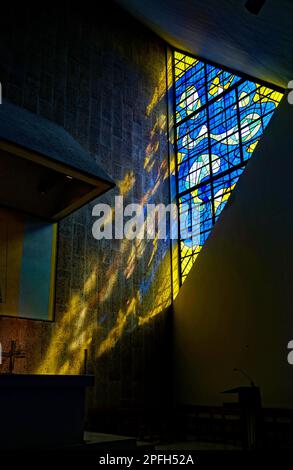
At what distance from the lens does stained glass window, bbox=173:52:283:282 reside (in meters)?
8.23

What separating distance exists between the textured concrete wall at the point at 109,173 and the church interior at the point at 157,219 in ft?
0.09

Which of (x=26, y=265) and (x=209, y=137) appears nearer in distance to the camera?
(x=26, y=265)

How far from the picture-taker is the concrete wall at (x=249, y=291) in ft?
20.4

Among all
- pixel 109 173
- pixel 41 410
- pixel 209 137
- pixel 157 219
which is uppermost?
pixel 209 137

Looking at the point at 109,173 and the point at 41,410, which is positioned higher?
the point at 109,173

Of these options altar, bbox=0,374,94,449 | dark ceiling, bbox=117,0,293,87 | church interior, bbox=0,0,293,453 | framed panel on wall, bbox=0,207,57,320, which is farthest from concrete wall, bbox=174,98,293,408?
altar, bbox=0,374,94,449

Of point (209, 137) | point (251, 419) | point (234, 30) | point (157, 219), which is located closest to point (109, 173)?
point (157, 219)

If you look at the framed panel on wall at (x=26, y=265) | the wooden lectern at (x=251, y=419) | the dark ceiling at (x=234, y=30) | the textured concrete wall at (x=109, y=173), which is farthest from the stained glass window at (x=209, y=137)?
the wooden lectern at (x=251, y=419)

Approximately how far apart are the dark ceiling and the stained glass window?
1.95ft

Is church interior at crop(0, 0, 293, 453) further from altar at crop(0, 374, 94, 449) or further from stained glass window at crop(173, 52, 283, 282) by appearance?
altar at crop(0, 374, 94, 449)

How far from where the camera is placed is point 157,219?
9219 mm

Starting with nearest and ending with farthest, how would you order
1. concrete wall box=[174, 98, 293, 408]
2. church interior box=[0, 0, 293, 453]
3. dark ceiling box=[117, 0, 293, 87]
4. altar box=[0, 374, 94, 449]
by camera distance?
1. altar box=[0, 374, 94, 449]
2. dark ceiling box=[117, 0, 293, 87]
3. church interior box=[0, 0, 293, 453]
4. concrete wall box=[174, 98, 293, 408]

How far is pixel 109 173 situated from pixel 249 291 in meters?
3.60

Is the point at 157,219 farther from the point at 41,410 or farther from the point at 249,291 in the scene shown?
the point at 41,410
